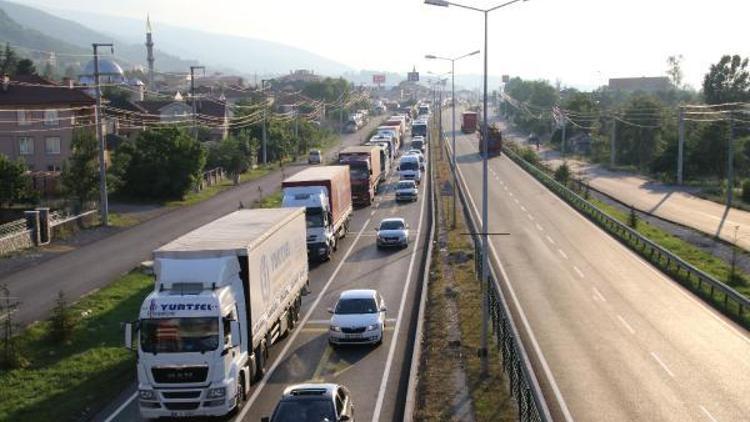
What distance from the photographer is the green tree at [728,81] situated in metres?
110

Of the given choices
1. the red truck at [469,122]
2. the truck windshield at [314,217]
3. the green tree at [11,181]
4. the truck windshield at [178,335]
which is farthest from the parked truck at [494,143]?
the truck windshield at [178,335]

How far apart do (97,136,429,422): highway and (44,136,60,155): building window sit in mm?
37887

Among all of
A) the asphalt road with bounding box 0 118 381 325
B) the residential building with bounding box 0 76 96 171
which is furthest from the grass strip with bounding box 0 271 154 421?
the residential building with bounding box 0 76 96 171

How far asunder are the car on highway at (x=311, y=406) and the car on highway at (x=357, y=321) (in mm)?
7745

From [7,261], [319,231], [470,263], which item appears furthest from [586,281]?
[7,261]

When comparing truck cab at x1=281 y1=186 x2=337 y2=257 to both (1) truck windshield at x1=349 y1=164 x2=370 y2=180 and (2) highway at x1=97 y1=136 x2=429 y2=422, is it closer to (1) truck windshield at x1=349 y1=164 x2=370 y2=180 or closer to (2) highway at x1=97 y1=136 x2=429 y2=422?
(2) highway at x1=97 y1=136 x2=429 y2=422

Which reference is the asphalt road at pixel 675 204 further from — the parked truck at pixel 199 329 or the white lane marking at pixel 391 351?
the parked truck at pixel 199 329

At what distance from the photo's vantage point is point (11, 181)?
46.1 meters

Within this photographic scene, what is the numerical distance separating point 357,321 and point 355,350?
872 millimetres

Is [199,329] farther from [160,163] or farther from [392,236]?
[160,163]

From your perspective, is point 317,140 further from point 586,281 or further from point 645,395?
point 645,395

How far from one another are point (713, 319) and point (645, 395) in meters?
9.37

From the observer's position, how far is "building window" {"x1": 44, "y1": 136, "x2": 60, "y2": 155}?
68.9 m

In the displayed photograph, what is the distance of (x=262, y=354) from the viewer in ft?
69.4
